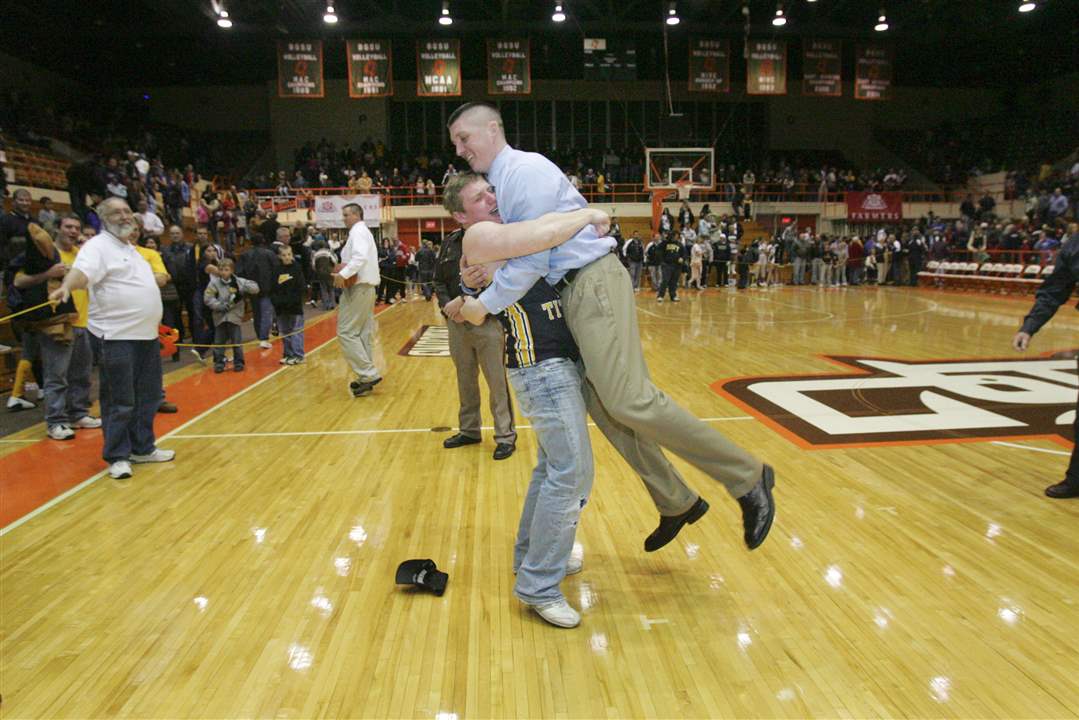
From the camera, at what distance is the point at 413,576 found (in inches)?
111

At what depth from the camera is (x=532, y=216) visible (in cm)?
230

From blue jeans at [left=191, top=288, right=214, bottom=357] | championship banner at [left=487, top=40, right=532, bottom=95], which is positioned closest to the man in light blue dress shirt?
blue jeans at [left=191, top=288, right=214, bottom=357]

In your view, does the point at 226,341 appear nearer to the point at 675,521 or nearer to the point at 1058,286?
the point at 675,521

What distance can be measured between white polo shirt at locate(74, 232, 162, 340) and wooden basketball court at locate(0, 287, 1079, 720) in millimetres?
976

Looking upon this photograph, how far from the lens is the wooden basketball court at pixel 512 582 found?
7.06 ft

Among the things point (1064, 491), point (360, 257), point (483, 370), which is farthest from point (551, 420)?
point (360, 257)

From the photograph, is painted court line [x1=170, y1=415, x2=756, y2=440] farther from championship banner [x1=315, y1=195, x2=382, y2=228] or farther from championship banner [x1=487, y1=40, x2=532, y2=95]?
championship banner [x1=487, y1=40, x2=532, y2=95]

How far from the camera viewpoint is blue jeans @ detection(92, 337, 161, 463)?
4277mm

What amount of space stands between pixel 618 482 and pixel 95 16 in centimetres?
2855

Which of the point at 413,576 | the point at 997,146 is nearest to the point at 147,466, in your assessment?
the point at 413,576

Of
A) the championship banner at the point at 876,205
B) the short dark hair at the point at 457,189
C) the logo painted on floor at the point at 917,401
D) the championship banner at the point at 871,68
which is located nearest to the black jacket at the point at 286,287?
the logo painted on floor at the point at 917,401

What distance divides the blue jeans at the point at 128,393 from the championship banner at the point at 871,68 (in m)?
21.3

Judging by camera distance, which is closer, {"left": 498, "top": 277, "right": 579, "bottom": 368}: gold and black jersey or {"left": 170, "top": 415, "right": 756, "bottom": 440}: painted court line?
{"left": 498, "top": 277, "right": 579, "bottom": 368}: gold and black jersey

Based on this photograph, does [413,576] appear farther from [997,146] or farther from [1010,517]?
[997,146]
